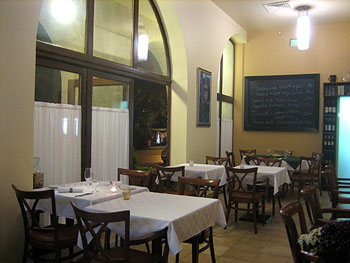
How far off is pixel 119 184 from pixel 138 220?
47.5 inches

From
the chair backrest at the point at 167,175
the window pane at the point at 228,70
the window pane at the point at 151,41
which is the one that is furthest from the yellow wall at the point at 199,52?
the chair backrest at the point at 167,175

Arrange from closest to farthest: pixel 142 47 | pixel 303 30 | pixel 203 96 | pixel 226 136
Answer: pixel 142 47 → pixel 303 30 → pixel 203 96 → pixel 226 136

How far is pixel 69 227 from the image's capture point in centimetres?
331

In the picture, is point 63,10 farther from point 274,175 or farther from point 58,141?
point 274,175

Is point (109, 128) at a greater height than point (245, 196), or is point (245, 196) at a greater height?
point (109, 128)

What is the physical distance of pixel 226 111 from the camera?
9.12 meters

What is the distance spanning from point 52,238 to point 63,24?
2.53 metres

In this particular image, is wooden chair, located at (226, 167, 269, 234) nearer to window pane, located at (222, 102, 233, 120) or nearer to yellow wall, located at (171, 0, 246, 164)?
yellow wall, located at (171, 0, 246, 164)

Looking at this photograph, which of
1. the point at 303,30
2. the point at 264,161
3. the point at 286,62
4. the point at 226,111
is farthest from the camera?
the point at 226,111

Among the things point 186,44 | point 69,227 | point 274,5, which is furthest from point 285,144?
point 69,227

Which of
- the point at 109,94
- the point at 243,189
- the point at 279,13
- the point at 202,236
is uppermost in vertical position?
the point at 279,13

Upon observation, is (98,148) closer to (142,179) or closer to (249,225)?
(142,179)

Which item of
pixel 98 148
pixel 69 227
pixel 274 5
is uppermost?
pixel 274 5

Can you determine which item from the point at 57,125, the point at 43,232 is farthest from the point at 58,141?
the point at 43,232
